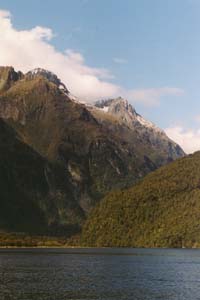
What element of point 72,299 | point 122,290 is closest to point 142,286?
point 122,290

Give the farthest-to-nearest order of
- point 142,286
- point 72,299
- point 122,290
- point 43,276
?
point 43,276
point 142,286
point 122,290
point 72,299

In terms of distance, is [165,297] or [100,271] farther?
[100,271]

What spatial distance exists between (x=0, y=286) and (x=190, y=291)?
3453cm

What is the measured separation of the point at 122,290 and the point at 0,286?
74.0ft

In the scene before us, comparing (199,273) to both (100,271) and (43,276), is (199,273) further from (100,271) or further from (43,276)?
(43,276)

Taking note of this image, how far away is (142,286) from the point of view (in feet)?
388

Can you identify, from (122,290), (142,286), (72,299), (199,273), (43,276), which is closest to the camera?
(72,299)

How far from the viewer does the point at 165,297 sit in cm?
10069

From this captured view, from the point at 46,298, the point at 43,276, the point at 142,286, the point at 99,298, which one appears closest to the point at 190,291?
the point at 142,286

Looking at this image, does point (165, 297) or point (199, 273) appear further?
point (199, 273)

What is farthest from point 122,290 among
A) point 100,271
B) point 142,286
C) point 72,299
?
point 100,271

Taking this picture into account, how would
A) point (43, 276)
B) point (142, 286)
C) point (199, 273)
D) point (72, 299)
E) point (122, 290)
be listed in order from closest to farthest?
point (72, 299)
point (122, 290)
point (142, 286)
point (43, 276)
point (199, 273)

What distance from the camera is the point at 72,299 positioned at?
96.4 m

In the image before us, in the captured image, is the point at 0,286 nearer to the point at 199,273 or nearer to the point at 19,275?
the point at 19,275
